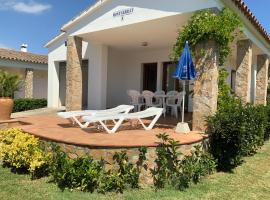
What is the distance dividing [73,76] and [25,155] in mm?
6173

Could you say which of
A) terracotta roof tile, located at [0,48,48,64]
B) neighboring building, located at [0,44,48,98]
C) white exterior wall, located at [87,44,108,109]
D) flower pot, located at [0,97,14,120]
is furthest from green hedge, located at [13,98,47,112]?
flower pot, located at [0,97,14,120]

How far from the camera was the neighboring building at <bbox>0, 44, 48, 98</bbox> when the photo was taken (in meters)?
21.2

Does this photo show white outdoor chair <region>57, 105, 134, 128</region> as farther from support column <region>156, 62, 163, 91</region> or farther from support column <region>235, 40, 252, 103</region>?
support column <region>156, 62, 163, 91</region>

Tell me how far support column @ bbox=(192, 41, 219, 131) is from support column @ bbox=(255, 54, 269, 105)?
306 inches

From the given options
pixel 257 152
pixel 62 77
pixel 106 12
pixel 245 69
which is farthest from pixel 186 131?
pixel 62 77

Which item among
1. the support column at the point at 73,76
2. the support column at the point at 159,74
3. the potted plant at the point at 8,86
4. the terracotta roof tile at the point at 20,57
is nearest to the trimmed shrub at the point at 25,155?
the potted plant at the point at 8,86

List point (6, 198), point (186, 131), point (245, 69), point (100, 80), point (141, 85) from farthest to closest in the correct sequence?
point (141, 85) < point (100, 80) < point (245, 69) < point (186, 131) < point (6, 198)

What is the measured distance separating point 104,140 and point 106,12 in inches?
241

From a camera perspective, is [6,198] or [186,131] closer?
[6,198]

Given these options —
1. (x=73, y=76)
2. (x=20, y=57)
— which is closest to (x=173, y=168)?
(x=73, y=76)

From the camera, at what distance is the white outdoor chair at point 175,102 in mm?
12523

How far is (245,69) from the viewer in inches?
435

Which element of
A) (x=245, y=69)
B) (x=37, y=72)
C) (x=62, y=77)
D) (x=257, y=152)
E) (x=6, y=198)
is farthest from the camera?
(x=37, y=72)

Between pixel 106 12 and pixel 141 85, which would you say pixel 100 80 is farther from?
pixel 106 12
